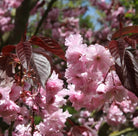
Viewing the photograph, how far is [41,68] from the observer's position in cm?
92

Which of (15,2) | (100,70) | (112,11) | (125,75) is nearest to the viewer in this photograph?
(125,75)

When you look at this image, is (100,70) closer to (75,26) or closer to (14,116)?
(14,116)

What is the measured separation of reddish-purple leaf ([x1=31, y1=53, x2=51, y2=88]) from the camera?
0.88 meters

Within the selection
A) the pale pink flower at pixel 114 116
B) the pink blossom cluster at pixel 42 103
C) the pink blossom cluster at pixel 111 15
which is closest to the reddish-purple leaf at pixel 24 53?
the pink blossom cluster at pixel 42 103

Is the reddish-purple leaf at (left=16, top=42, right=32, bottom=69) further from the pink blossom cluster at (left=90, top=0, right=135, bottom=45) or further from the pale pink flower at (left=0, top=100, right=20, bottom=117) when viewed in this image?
the pink blossom cluster at (left=90, top=0, right=135, bottom=45)

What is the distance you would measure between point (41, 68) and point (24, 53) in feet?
0.34

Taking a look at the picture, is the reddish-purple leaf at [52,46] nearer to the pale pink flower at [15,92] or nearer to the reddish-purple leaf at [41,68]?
the reddish-purple leaf at [41,68]

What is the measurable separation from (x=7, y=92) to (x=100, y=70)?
396mm

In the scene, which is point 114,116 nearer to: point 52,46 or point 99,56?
point 52,46

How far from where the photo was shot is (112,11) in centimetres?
574

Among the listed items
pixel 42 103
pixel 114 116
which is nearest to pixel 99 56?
pixel 42 103

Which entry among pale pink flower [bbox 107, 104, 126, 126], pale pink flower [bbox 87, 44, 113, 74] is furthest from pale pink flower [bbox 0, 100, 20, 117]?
pale pink flower [bbox 107, 104, 126, 126]

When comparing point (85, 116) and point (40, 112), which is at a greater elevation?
point (85, 116)

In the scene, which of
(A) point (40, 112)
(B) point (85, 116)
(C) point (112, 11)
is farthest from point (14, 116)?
(C) point (112, 11)
